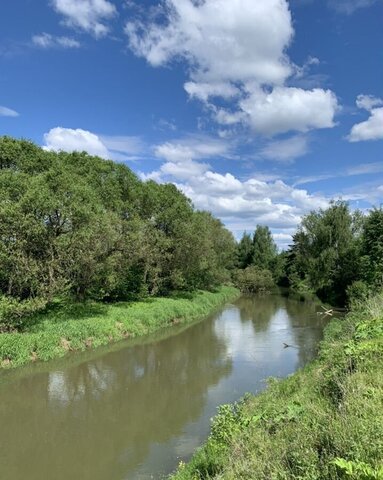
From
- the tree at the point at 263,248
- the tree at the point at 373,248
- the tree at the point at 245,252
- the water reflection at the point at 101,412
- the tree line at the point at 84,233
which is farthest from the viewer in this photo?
the tree at the point at 245,252

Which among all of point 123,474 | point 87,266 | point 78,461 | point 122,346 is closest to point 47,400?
point 78,461

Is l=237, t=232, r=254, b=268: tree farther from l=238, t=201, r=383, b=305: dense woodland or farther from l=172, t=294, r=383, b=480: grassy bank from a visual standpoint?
l=172, t=294, r=383, b=480: grassy bank

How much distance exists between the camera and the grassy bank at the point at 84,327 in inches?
816

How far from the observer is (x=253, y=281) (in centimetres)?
7275

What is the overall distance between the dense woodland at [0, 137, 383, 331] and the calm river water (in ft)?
18.1

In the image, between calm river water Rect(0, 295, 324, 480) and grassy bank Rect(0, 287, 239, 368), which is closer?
calm river water Rect(0, 295, 324, 480)

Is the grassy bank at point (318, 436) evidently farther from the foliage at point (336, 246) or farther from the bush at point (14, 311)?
the foliage at point (336, 246)

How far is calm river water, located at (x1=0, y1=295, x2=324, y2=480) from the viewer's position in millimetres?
11477

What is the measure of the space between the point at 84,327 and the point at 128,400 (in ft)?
31.7

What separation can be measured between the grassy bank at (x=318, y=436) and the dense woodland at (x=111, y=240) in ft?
53.7

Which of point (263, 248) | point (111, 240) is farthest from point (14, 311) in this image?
point (263, 248)

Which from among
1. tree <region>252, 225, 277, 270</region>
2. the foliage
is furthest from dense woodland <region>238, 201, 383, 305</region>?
tree <region>252, 225, 277, 270</region>

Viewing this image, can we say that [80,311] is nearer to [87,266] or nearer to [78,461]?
[87,266]

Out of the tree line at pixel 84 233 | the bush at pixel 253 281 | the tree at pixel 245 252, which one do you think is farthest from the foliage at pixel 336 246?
the tree at pixel 245 252
